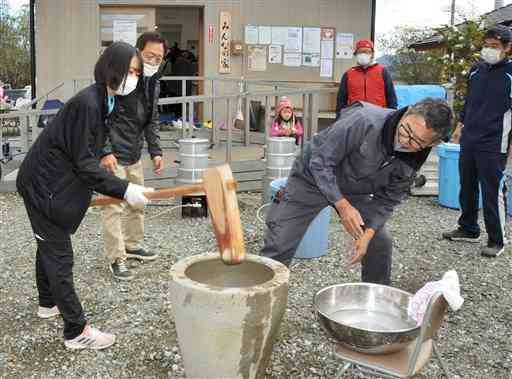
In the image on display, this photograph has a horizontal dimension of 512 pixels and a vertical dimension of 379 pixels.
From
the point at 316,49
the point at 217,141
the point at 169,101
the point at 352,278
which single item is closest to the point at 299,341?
the point at 352,278

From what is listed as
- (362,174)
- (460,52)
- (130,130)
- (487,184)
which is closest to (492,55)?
(487,184)

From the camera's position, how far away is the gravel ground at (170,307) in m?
3.32

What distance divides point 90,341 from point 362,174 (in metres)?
1.79

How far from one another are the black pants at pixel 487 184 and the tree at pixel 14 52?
20.5m

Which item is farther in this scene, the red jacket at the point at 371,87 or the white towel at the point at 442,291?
the red jacket at the point at 371,87

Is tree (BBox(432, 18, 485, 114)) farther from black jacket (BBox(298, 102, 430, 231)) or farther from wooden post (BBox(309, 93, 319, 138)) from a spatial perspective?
black jacket (BBox(298, 102, 430, 231))

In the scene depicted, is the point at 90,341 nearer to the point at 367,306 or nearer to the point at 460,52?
the point at 367,306

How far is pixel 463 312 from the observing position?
13.6 ft

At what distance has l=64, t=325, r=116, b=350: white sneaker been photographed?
3.39 meters

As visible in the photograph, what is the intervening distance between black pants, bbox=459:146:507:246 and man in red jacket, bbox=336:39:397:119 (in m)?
1.60

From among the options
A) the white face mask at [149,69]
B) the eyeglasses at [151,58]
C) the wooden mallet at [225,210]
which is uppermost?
the eyeglasses at [151,58]

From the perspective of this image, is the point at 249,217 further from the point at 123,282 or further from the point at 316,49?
the point at 316,49

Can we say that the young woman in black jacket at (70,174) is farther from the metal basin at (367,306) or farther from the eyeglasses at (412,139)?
the eyeglasses at (412,139)

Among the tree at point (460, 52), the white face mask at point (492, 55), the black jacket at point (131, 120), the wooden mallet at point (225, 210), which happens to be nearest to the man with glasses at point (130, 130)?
the black jacket at point (131, 120)
